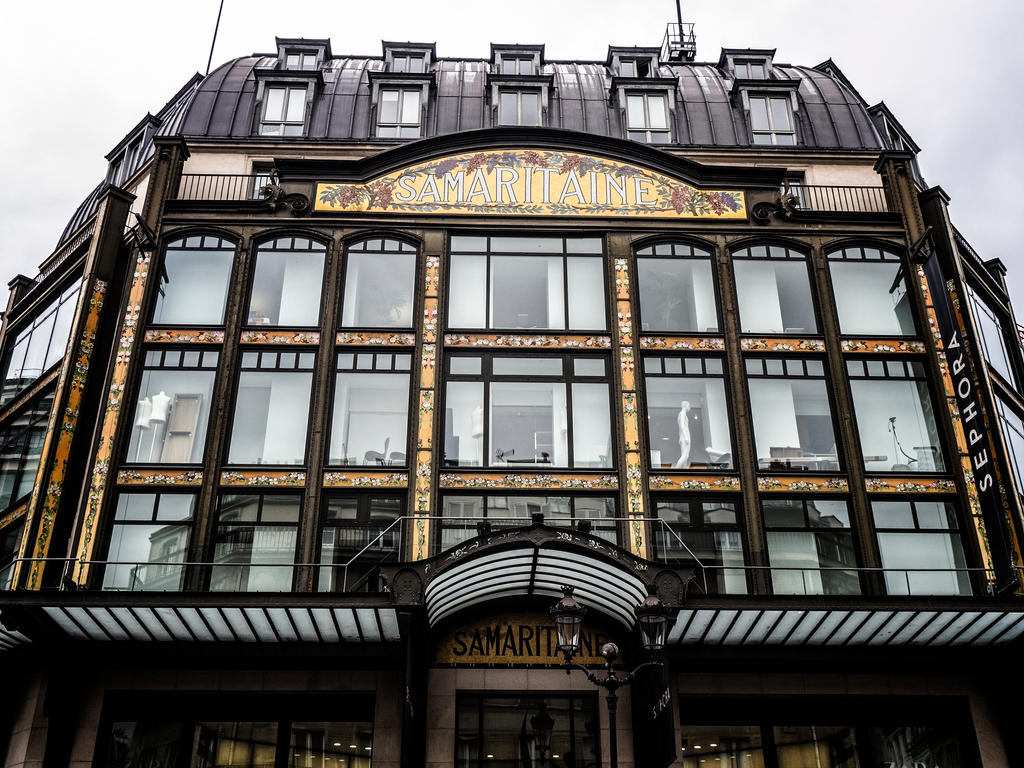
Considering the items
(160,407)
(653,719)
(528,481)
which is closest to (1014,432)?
→ (528,481)

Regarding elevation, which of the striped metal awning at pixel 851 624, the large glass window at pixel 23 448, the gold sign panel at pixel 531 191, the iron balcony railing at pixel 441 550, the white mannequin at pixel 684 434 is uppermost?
the gold sign panel at pixel 531 191

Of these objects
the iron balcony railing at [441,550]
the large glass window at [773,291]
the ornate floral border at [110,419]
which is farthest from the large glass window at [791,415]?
the ornate floral border at [110,419]

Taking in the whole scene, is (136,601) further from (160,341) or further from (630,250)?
(630,250)

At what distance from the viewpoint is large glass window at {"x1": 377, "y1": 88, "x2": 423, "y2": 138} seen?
32.2m

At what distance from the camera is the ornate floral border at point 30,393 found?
29.4 metres

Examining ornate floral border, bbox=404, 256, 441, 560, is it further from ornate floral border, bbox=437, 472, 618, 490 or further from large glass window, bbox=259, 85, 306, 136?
large glass window, bbox=259, 85, 306, 136

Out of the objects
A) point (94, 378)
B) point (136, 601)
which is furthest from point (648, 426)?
point (94, 378)

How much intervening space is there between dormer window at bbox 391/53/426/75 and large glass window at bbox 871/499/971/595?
22.5 meters

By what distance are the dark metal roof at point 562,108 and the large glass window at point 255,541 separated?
13675 mm

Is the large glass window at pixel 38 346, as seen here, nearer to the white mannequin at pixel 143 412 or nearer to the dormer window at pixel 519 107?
the white mannequin at pixel 143 412

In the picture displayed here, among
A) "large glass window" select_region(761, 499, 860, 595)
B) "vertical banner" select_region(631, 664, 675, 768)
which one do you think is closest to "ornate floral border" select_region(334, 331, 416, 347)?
"large glass window" select_region(761, 499, 860, 595)

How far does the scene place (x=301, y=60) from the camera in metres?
35.4

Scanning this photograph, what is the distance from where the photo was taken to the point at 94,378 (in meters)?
24.9

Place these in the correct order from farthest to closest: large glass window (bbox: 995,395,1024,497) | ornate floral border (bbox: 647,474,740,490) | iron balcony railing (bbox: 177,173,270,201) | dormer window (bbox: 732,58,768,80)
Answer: dormer window (bbox: 732,58,768,80) < iron balcony railing (bbox: 177,173,270,201) < large glass window (bbox: 995,395,1024,497) < ornate floral border (bbox: 647,474,740,490)
